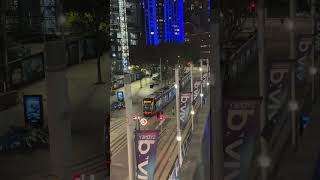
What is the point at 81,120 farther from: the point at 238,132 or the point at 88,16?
the point at 238,132

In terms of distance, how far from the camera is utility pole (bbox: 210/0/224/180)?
3.14 m

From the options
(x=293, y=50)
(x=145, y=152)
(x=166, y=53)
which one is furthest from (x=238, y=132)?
(x=293, y=50)

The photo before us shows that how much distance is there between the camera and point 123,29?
1688 millimetres

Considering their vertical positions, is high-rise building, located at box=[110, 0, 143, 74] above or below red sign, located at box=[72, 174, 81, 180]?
above

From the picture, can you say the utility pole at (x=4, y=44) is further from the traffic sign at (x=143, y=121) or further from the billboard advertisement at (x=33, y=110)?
the traffic sign at (x=143, y=121)

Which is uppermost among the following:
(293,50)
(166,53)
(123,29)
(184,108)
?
(123,29)

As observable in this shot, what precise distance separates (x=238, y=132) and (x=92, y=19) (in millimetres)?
2165

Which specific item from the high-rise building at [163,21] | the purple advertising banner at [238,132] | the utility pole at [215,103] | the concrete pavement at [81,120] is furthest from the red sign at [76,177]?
the purple advertising banner at [238,132]

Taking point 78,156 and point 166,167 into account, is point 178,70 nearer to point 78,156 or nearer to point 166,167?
point 166,167

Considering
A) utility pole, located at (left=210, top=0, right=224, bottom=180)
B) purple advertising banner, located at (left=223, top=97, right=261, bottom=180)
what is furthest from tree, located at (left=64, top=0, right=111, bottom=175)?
purple advertising banner, located at (left=223, top=97, right=261, bottom=180)

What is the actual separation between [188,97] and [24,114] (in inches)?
98.3

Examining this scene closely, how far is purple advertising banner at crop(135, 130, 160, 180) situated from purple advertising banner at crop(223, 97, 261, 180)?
0.71 m

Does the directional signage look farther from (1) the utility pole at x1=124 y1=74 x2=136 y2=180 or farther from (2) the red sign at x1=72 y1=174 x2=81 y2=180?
(2) the red sign at x1=72 y1=174 x2=81 y2=180

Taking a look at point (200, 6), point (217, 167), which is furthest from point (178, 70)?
point (217, 167)
